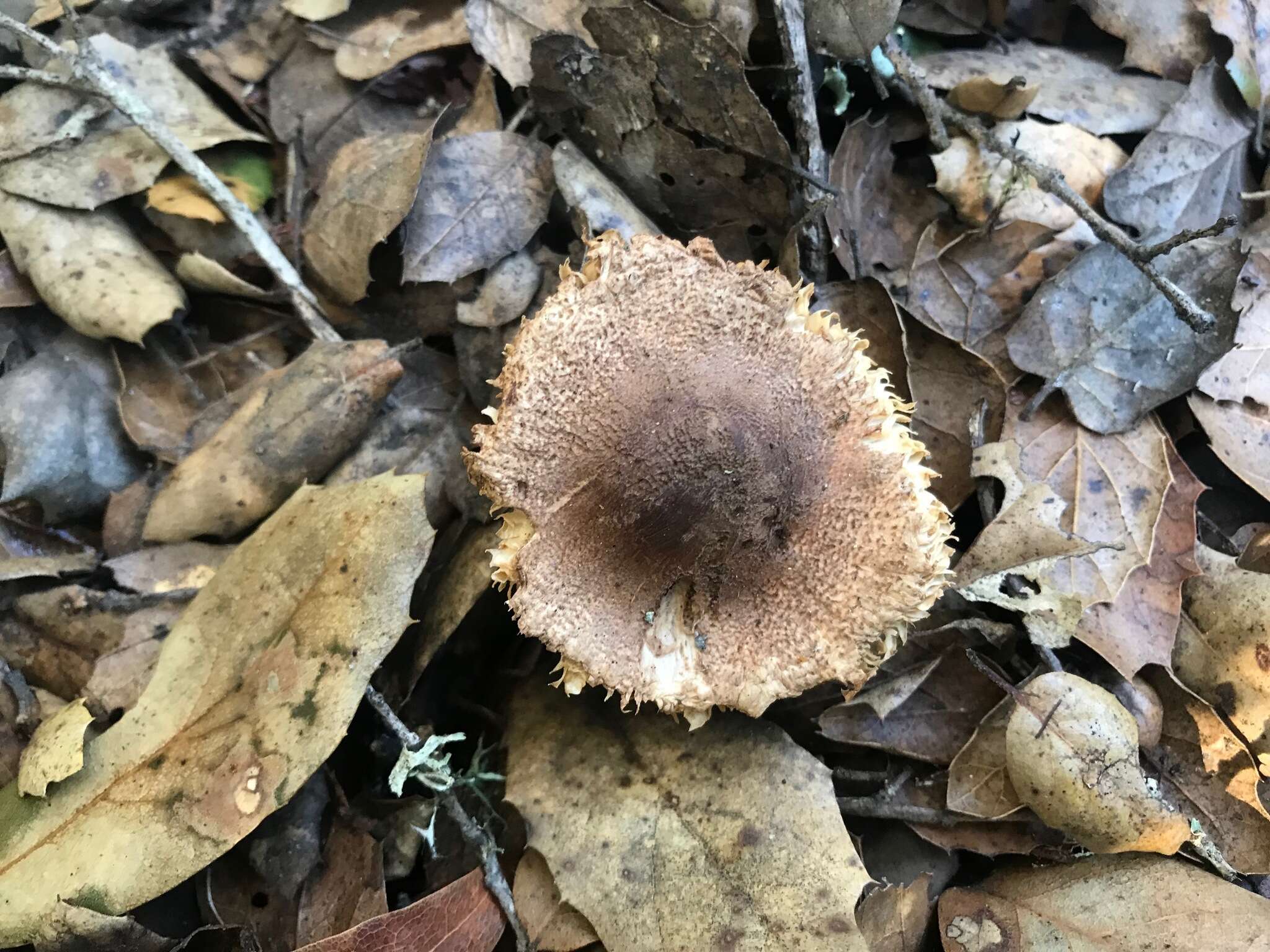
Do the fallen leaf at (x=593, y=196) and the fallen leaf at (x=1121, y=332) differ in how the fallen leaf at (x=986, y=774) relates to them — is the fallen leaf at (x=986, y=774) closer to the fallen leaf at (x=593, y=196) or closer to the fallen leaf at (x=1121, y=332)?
the fallen leaf at (x=1121, y=332)

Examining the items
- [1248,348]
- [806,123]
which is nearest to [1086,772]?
[1248,348]

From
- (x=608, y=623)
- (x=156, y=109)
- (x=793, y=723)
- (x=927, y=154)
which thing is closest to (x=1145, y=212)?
(x=927, y=154)

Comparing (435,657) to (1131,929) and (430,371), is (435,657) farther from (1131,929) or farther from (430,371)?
(1131,929)

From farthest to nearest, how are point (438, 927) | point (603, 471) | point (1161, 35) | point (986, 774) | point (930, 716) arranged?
point (1161, 35) → point (930, 716) → point (986, 774) → point (603, 471) → point (438, 927)

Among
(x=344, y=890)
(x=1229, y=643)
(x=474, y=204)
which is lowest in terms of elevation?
(x=344, y=890)

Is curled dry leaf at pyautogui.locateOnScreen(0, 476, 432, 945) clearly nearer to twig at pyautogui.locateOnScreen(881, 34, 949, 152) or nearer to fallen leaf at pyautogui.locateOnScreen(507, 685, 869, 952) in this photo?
fallen leaf at pyautogui.locateOnScreen(507, 685, 869, 952)

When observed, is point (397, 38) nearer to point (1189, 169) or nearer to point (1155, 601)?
point (1189, 169)

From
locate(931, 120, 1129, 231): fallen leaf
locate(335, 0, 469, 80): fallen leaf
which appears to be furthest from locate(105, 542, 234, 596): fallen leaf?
locate(931, 120, 1129, 231): fallen leaf
